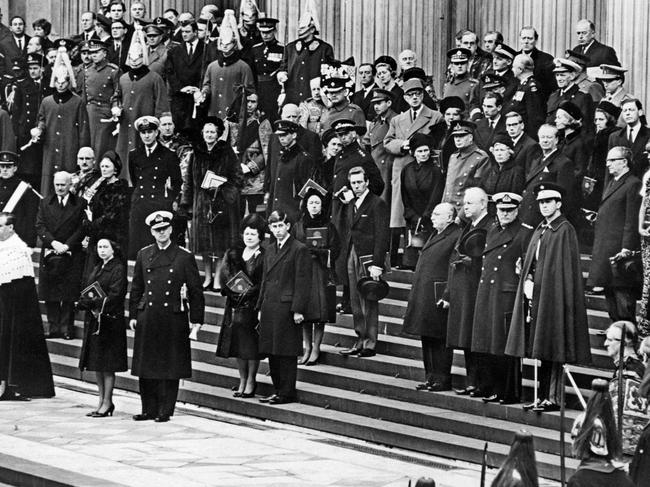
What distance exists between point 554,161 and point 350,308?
300 centimetres

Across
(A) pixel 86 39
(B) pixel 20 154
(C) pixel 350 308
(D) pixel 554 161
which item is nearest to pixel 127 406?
(C) pixel 350 308

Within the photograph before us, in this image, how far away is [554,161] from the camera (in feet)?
47.4

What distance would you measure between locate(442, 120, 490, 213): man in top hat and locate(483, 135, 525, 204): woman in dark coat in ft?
0.99

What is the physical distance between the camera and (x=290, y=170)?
1670 cm

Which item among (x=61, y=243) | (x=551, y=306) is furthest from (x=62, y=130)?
(x=551, y=306)

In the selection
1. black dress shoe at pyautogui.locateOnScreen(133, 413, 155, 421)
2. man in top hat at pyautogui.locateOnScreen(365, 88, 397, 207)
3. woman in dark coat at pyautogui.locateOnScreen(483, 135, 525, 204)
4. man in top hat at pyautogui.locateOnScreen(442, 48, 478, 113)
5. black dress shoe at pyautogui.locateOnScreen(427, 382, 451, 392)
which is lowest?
black dress shoe at pyautogui.locateOnScreen(133, 413, 155, 421)

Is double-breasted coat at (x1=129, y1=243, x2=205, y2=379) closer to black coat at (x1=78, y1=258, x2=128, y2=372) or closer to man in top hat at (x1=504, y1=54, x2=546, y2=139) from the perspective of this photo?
black coat at (x1=78, y1=258, x2=128, y2=372)

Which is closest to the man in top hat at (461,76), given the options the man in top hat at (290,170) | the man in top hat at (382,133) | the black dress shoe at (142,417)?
the man in top hat at (382,133)

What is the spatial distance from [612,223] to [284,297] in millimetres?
3144

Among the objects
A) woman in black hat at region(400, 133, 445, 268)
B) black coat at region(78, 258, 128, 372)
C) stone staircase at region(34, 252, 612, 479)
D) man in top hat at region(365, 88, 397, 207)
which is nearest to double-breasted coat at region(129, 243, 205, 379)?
black coat at region(78, 258, 128, 372)

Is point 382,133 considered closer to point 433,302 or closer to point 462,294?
point 433,302

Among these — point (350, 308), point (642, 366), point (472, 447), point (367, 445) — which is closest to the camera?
point (642, 366)

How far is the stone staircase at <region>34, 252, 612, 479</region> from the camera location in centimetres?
1325

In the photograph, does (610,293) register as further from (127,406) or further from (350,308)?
(127,406)
